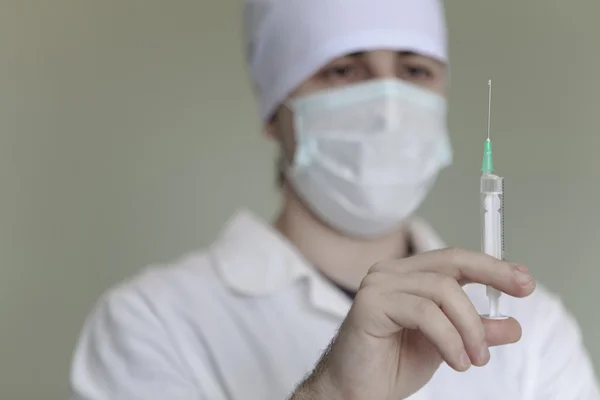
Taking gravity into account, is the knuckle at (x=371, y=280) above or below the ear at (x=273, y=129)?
below

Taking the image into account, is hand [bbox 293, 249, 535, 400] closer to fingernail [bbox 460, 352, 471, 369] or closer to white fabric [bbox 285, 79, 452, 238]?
fingernail [bbox 460, 352, 471, 369]

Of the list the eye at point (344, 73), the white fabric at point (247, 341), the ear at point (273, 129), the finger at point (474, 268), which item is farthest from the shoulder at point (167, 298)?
the finger at point (474, 268)

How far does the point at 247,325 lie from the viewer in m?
1.12

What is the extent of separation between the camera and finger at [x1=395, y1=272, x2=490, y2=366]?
67 cm

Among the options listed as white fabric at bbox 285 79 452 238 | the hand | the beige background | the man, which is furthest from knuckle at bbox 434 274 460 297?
the beige background

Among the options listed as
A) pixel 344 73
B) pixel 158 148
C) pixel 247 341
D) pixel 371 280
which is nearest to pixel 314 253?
pixel 247 341

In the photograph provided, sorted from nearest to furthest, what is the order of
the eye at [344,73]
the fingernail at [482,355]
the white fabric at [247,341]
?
the fingernail at [482,355] → the white fabric at [247,341] → the eye at [344,73]

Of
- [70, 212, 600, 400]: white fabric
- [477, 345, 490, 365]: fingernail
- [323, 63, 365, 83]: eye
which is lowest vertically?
[70, 212, 600, 400]: white fabric

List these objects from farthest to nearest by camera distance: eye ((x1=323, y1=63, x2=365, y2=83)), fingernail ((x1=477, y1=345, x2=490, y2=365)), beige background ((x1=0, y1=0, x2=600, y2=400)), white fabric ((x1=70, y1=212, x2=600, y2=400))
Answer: beige background ((x1=0, y1=0, x2=600, y2=400)) → eye ((x1=323, y1=63, x2=365, y2=83)) → white fabric ((x1=70, y1=212, x2=600, y2=400)) → fingernail ((x1=477, y1=345, x2=490, y2=365))

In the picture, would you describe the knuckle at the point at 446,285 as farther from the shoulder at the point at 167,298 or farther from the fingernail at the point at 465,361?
the shoulder at the point at 167,298

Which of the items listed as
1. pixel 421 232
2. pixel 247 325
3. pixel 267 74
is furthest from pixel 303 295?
pixel 267 74

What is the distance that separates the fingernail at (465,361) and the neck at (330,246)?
537mm

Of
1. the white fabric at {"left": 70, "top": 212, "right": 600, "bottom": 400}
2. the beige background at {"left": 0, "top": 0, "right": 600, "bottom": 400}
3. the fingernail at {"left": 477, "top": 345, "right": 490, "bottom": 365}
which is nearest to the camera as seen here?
the fingernail at {"left": 477, "top": 345, "right": 490, "bottom": 365}

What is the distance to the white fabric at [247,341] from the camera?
1075 mm
